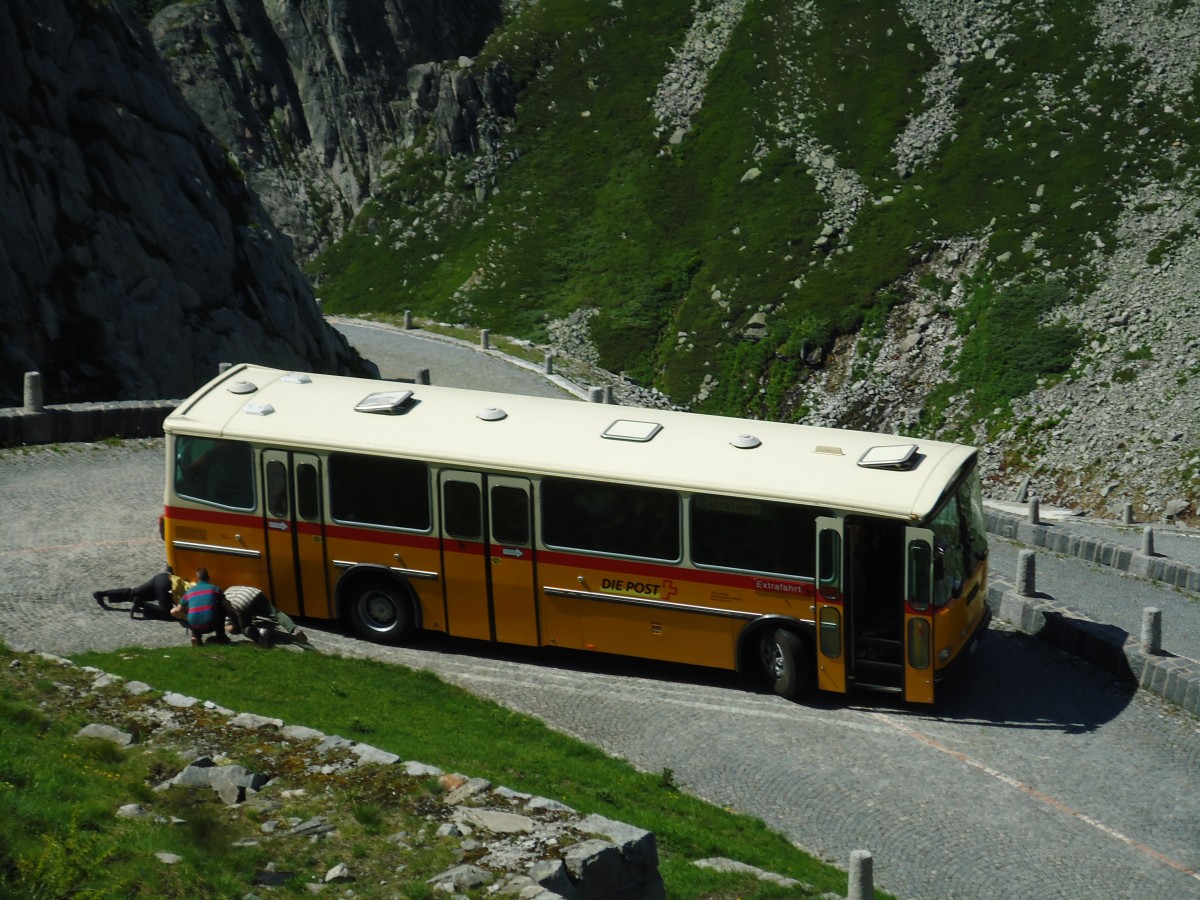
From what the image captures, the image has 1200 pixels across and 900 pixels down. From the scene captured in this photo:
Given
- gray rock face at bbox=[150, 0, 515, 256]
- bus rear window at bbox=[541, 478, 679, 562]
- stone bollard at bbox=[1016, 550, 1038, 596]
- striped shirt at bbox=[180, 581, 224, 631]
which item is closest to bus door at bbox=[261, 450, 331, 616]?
striped shirt at bbox=[180, 581, 224, 631]

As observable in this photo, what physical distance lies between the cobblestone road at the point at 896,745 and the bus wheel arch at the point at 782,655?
0.88 feet

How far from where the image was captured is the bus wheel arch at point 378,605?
20.3 metres

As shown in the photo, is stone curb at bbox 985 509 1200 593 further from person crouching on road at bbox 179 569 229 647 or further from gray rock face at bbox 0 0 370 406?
gray rock face at bbox 0 0 370 406

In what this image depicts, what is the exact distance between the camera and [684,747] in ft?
56.9

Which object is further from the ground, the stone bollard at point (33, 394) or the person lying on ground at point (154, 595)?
the stone bollard at point (33, 394)

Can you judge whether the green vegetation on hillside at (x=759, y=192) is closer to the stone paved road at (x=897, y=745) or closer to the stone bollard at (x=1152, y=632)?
the stone bollard at (x=1152, y=632)

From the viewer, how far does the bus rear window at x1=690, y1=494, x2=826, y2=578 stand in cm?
1838

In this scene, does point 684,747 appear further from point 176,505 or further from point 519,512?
point 176,505

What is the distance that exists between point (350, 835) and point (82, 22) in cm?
3918

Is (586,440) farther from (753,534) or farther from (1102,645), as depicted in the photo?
(1102,645)

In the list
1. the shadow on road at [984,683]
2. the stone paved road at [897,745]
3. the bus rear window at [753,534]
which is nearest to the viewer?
the stone paved road at [897,745]

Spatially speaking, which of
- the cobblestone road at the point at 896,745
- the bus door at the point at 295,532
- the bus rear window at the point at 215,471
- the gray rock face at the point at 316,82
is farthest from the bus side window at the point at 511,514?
the gray rock face at the point at 316,82

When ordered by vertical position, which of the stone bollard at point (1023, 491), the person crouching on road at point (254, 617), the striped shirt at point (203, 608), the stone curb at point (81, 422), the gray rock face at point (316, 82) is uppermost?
the gray rock face at point (316, 82)

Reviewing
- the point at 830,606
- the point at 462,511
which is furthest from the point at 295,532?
the point at 830,606
